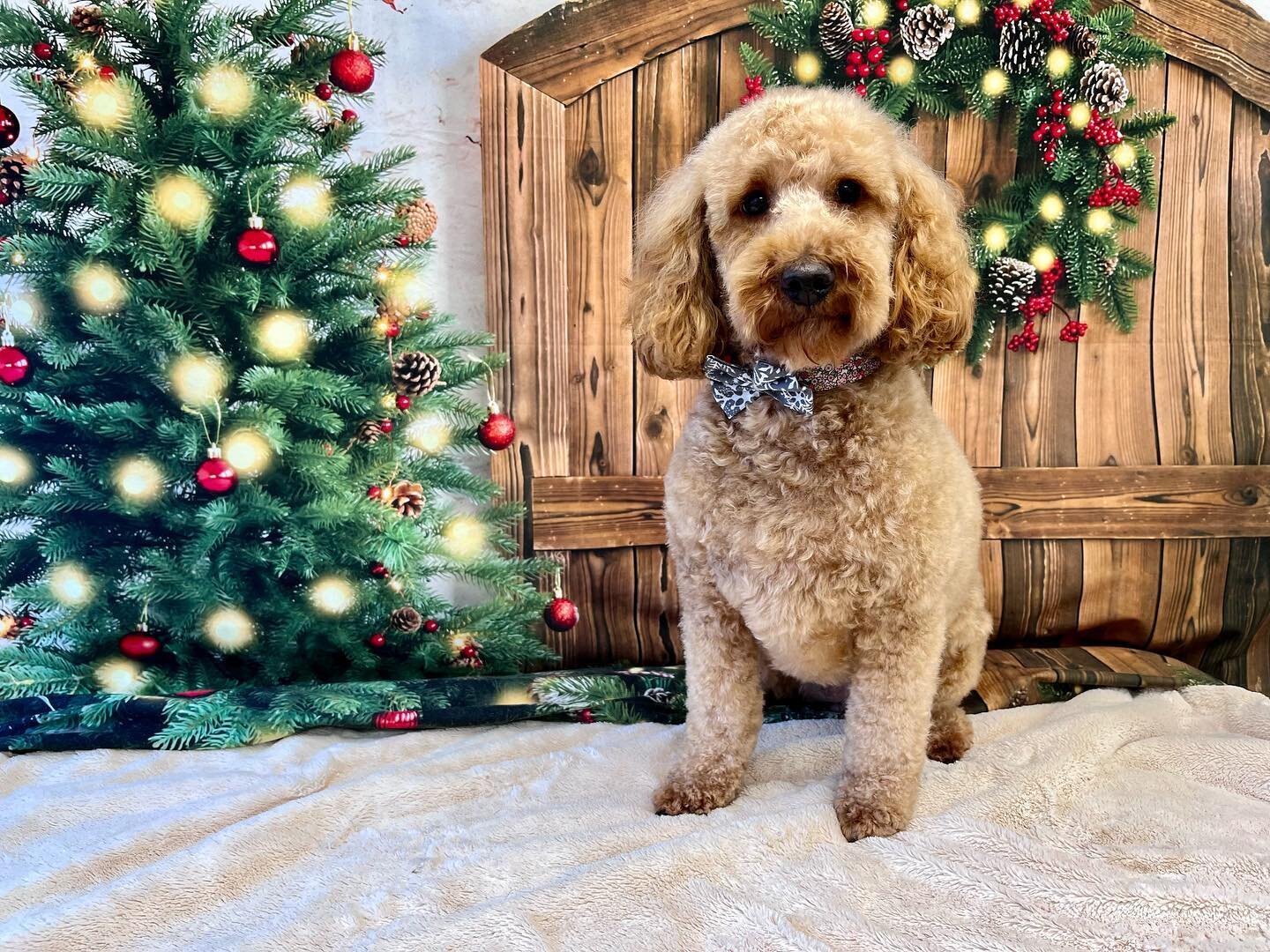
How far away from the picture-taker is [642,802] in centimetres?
145

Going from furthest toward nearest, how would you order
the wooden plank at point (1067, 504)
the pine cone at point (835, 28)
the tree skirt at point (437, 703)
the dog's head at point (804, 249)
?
the wooden plank at point (1067, 504) → the pine cone at point (835, 28) → the tree skirt at point (437, 703) → the dog's head at point (804, 249)

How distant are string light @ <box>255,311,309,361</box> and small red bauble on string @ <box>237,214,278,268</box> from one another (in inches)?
4.4

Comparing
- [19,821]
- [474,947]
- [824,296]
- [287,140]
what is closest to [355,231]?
[287,140]

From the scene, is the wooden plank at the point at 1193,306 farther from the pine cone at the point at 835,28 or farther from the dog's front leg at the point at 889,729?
the dog's front leg at the point at 889,729

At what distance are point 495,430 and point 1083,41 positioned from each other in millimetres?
1592

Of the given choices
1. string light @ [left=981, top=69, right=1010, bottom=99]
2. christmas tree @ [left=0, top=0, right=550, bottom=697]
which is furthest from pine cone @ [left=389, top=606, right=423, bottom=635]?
string light @ [left=981, top=69, right=1010, bottom=99]

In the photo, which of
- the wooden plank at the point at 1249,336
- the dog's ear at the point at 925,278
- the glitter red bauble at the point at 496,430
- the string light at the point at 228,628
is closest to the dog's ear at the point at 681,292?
the dog's ear at the point at 925,278

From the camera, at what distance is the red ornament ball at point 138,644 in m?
1.74

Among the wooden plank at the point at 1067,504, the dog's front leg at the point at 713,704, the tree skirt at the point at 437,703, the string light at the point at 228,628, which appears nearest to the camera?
the dog's front leg at the point at 713,704

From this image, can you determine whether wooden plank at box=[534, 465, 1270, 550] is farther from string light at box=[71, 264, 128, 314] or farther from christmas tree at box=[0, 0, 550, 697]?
string light at box=[71, 264, 128, 314]

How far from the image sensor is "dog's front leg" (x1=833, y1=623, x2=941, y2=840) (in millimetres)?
1329

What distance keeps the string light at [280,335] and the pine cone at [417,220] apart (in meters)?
0.30

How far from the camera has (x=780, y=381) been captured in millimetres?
1309

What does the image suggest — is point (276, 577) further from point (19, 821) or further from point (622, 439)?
point (622, 439)
